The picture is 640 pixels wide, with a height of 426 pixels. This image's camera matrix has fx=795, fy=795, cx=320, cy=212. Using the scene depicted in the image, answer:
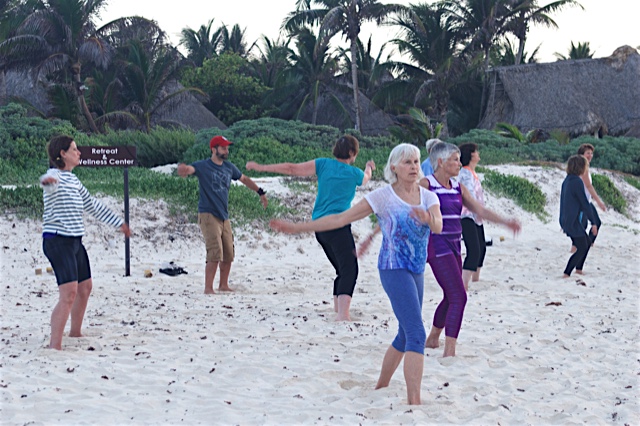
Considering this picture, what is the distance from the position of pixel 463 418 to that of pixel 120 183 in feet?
35.5

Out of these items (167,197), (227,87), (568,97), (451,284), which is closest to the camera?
(451,284)

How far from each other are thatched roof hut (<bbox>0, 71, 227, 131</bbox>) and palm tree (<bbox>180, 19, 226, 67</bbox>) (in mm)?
14799

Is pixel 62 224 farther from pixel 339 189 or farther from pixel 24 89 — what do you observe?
pixel 24 89

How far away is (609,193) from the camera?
812 inches

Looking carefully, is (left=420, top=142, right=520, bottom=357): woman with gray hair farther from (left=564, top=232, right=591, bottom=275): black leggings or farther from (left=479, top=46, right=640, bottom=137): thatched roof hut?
(left=479, top=46, right=640, bottom=137): thatched roof hut

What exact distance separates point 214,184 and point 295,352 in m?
2.98

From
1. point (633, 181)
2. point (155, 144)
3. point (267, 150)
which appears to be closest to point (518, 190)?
point (267, 150)

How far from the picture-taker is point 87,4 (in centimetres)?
2820

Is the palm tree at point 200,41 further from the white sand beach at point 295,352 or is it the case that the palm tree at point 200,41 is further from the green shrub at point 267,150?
the white sand beach at point 295,352

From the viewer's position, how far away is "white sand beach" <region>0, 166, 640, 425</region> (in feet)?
15.2

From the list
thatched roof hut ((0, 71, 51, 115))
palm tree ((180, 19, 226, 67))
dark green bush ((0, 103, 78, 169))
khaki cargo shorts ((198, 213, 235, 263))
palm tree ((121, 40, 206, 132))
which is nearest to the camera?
khaki cargo shorts ((198, 213, 235, 263))

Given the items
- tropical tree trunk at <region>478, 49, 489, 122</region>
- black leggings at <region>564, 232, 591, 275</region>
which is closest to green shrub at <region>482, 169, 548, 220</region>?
black leggings at <region>564, 232, 591, 275</region>

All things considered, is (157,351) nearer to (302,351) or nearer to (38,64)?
(302,351)

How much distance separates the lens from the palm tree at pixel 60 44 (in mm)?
27531
